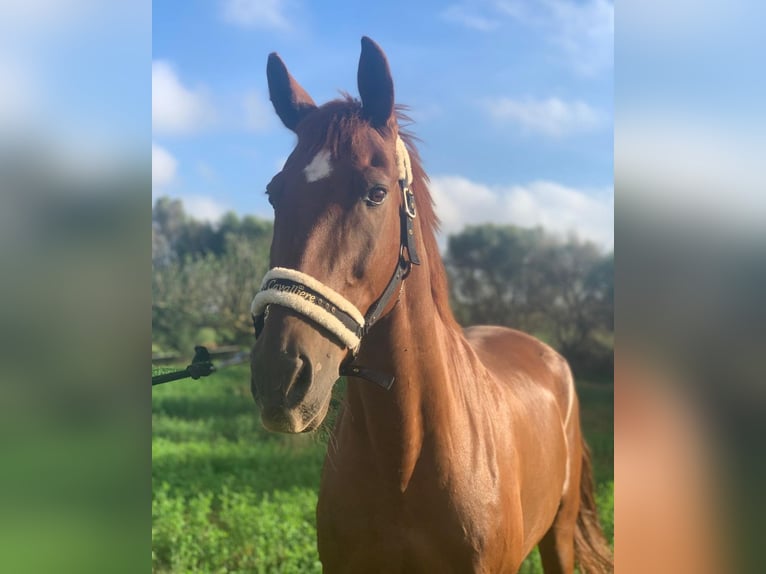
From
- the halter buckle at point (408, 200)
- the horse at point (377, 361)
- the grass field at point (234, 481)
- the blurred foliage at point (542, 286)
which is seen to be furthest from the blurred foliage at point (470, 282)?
the halter buckle at point (408, 200)

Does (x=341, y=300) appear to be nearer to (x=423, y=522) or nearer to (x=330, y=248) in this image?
(x=330, y=248)

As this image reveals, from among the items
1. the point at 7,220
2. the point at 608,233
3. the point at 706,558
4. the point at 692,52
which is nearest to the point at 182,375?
the point at 7,220

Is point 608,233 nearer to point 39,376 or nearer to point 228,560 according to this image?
point 39,376

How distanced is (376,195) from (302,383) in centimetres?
52

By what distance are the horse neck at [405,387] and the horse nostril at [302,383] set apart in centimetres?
30

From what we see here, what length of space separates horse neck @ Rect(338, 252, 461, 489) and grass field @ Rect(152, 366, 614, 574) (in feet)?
4.11

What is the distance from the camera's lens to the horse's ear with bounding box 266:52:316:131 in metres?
1.68

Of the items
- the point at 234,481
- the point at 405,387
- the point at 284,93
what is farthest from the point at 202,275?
the point at 405,387

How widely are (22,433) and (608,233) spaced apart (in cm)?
224

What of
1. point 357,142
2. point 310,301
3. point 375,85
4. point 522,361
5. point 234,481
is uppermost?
point 375,85

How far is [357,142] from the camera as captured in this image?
1.45 metres

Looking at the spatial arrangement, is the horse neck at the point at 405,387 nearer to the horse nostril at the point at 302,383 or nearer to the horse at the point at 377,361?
the horse at the point at 377,361

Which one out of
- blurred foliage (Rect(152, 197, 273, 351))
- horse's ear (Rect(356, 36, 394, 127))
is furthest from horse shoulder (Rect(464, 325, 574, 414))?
blurred foliage (Rect(152, 197, 273, 351))

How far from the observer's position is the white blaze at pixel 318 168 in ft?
4.58
